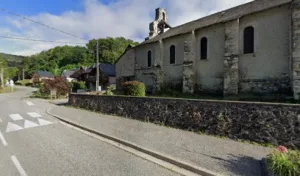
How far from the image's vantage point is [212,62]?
61.9 feet

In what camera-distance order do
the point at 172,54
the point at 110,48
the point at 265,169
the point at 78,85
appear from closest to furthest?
the point at 265,169, the point at 172,54, the point at 78,85, the point at 110,48

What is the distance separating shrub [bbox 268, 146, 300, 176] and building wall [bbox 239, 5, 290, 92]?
11.8m

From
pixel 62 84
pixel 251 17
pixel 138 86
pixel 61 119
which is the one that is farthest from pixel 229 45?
pixel 62 84

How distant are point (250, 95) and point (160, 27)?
62.6 feet

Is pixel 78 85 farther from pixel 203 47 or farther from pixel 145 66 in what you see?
pixel 203 47

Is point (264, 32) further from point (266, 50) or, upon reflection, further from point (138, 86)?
point (138, 86)

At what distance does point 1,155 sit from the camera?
566cm

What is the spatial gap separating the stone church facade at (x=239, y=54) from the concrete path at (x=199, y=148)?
963 centimetres

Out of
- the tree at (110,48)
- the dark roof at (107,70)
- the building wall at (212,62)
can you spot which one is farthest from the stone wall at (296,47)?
the tree at (110,48)

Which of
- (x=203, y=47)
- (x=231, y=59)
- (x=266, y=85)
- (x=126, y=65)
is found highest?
(x=203, y=47)

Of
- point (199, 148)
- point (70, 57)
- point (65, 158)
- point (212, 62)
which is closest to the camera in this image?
point (65, 158)

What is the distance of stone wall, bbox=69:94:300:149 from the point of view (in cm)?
589

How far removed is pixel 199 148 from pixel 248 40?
13.4 meters

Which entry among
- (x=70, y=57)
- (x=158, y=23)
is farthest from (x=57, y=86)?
(x=70, y=57)
